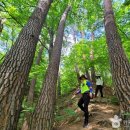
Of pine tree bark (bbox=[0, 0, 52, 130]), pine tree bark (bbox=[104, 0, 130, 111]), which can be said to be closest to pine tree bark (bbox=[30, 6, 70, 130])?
pine tree bark (bbox=[0, 0, 52, 130])

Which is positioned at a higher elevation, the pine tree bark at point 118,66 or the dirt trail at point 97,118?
the pine tree bark at point 118,66

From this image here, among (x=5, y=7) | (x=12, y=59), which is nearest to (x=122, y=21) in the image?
(x=5, y=7)

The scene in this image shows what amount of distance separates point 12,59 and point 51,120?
7.85 ft

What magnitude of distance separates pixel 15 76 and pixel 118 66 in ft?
12.2

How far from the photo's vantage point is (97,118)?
7.54m

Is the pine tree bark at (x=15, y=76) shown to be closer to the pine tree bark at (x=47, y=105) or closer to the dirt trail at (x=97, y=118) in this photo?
the pine tree bark at (x=47, y=105)

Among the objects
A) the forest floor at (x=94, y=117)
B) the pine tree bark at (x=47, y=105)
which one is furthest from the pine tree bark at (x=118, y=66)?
the pine tree bark at (x=47, y=105)

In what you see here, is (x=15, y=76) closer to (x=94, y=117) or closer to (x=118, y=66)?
(x=118, y=66)

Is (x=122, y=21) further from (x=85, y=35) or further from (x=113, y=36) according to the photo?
(x=85, y=35)

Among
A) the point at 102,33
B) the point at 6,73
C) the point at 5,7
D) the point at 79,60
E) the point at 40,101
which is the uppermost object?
the point at 102,33

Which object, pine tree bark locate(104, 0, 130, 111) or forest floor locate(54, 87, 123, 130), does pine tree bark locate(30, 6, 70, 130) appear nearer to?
forest floor locate(54, 87, 123, 130)

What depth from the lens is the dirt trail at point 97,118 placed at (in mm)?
6786

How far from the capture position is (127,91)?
5988mm

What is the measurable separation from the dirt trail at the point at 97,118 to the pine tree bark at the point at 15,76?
3349 mm
